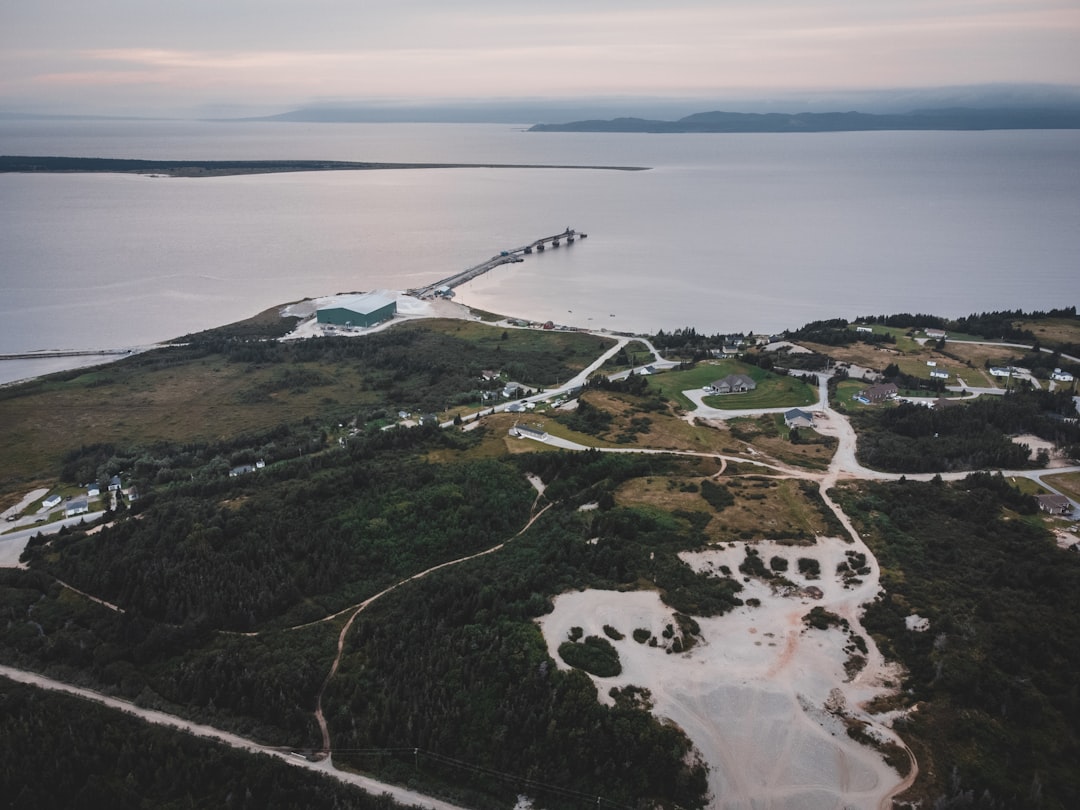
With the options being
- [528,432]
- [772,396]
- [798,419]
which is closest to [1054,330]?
[772,396]

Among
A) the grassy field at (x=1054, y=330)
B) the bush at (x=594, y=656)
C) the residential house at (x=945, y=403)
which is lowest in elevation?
the grassy field at (x=1054, y=330)

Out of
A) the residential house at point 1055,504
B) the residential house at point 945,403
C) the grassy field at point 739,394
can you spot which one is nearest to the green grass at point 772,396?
the grassy field at point 739,394

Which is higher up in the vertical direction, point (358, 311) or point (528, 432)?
point (358, 311)

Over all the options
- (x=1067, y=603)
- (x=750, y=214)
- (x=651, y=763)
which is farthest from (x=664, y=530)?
(x=750, y=214)

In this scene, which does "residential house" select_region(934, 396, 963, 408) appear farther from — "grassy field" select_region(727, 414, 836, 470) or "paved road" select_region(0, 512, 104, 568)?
"paved road" select_region(0, 512, 104, 568)

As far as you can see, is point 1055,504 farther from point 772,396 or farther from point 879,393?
point 772,396

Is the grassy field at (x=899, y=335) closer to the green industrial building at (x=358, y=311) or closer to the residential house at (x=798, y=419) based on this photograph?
Answer: the residential house at (x=798, y=419)
